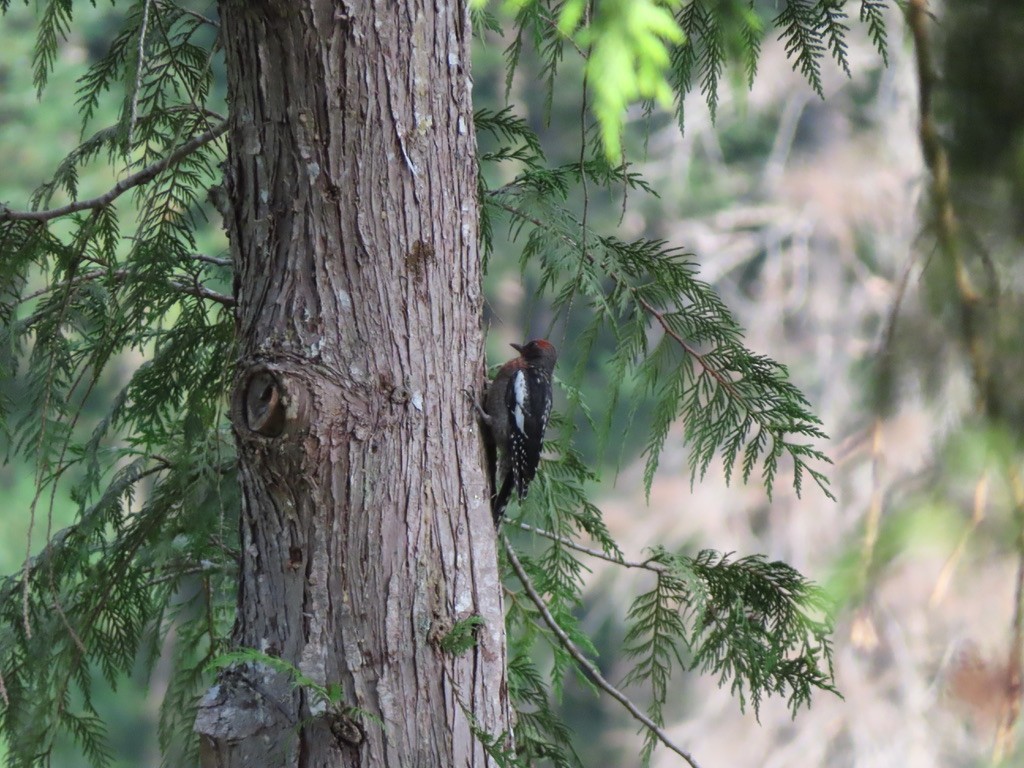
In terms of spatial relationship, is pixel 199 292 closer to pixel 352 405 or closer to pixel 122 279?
pixel 122 279

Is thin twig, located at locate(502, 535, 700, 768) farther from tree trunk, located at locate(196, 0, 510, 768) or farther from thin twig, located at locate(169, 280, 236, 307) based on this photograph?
thin twig, located at locate(169, 280, 236, 307)

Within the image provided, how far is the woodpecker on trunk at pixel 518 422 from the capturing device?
3.48 metres

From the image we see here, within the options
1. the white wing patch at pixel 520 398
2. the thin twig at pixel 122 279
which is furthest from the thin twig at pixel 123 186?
the white wing patch at pixel 520 398

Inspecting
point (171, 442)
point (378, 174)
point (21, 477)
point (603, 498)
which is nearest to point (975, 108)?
point (378, 174)

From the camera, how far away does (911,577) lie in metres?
1.55

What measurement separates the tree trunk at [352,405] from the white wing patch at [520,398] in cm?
102

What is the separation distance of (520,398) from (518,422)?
0.16m

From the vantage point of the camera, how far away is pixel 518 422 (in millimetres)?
3707

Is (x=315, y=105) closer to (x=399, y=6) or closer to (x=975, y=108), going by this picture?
(x=399, y=6)

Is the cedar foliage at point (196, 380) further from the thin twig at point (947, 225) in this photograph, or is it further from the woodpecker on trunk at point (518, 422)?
the thin twig at point (947, 225)

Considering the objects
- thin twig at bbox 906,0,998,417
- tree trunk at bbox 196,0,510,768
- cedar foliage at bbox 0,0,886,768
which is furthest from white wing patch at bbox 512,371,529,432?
thin twig at bbox 906,0,998,417

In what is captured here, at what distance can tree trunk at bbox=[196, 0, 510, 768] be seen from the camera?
7.79 ft

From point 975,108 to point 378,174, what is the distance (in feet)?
4.95

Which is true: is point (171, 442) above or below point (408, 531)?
above
